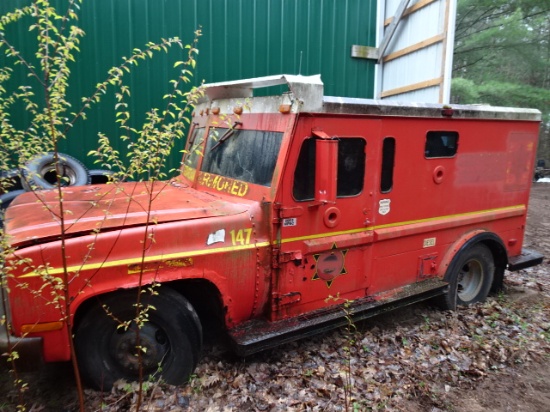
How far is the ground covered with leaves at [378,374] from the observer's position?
127 inches

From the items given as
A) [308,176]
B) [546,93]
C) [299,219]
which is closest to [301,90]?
[308,176]

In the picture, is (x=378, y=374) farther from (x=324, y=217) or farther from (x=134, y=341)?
(x=134, y=341)

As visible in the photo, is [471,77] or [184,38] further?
[471,77]

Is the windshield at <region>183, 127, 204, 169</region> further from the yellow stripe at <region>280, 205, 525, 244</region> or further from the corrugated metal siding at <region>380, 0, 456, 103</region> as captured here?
the corrugated metal siding at <region>380, 0, 456, 103</region>

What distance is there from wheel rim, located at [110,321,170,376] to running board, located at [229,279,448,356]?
0.55 meters

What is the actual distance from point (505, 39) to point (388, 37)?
8.98m

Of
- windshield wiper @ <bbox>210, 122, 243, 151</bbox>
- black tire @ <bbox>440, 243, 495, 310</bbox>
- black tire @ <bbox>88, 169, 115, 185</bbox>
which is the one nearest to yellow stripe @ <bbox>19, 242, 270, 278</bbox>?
windshield wiper @ <bbox>210, 122, 243, 151</bbox>

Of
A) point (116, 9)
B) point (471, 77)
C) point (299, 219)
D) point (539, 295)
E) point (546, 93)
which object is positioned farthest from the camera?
point (471, 77)

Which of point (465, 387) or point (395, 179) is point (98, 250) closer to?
point (395, 179)

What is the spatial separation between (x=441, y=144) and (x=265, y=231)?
222cm

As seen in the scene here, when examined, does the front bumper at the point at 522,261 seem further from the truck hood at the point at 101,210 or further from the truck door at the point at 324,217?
the truck hood at the point at 101,210

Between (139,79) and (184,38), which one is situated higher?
(184,38)

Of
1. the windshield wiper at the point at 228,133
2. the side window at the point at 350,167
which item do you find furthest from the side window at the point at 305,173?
the windshield wiper at the point at 228,133

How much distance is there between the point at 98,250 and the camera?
2.88m
